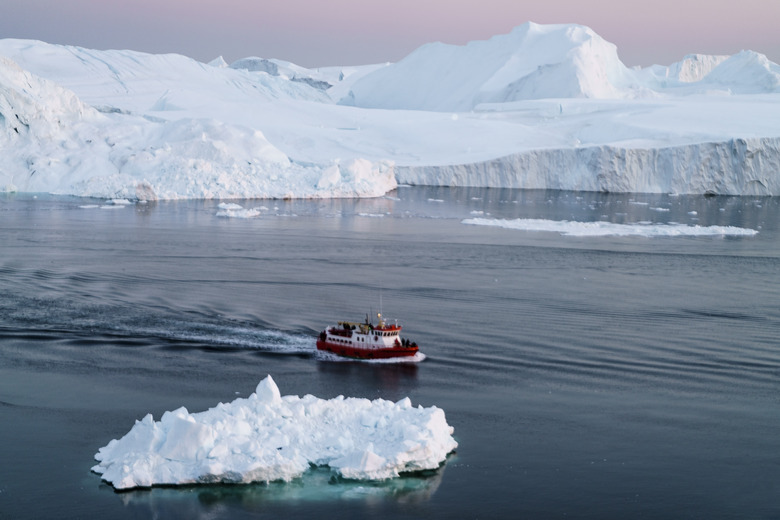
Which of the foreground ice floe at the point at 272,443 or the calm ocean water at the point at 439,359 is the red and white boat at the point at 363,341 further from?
the foreground ice floe at the point at 272,443

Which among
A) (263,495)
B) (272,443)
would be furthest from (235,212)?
(263,495)

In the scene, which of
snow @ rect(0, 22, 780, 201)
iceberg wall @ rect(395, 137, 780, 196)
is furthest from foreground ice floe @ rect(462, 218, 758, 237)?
iceberg wall @ rect(395, 137, 780, 196)

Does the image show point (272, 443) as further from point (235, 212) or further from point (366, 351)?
point (235, 212)

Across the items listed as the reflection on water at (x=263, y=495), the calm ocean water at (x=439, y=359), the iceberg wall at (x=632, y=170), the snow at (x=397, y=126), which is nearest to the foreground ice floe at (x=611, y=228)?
the calm ocean water at (x=439, y=359)

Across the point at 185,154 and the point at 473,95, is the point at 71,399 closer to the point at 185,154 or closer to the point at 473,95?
the point at 185,154

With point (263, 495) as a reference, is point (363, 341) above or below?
above

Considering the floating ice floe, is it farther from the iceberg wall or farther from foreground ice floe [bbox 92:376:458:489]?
foreground ice floe [bbox 92:376:458:489]

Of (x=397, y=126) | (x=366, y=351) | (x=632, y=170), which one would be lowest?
→ (x=366, y=351)
